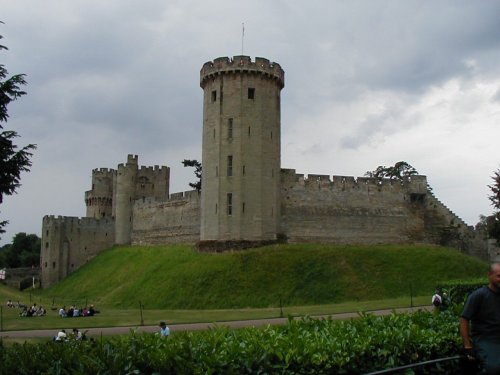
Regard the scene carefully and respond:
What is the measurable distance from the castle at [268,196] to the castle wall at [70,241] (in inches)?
689

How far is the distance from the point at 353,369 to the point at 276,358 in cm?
138

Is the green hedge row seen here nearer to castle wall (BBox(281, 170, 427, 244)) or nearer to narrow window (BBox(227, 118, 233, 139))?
narrow window (BBox(227, 118, 233, 139))

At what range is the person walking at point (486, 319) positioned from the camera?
8.29 m

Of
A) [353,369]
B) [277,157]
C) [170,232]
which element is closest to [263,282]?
[277,157]

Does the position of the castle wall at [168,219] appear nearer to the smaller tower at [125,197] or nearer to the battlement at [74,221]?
the smaller tower at [125,197]

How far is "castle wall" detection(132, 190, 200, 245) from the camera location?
55.3m

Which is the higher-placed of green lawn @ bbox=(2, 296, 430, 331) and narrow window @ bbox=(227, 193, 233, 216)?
narrow window @ bbox=(227, 193, 233, 216)

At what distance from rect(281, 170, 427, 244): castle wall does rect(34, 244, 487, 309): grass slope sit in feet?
10.1

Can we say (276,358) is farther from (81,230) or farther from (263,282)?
(81,230)

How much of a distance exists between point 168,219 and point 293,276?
23.1m

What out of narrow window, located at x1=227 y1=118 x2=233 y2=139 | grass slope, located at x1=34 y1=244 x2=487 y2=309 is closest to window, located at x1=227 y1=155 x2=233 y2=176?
narrow window, located at x1=227 y1=118 x2=233 y2=139

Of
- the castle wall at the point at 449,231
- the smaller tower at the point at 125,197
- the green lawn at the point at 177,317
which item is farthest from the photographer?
the smaller tower at the point at 125,197

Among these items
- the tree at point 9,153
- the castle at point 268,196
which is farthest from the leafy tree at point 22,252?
the tree at point 9,153

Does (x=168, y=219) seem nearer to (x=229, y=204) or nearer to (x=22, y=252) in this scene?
(x=229, y=204)
